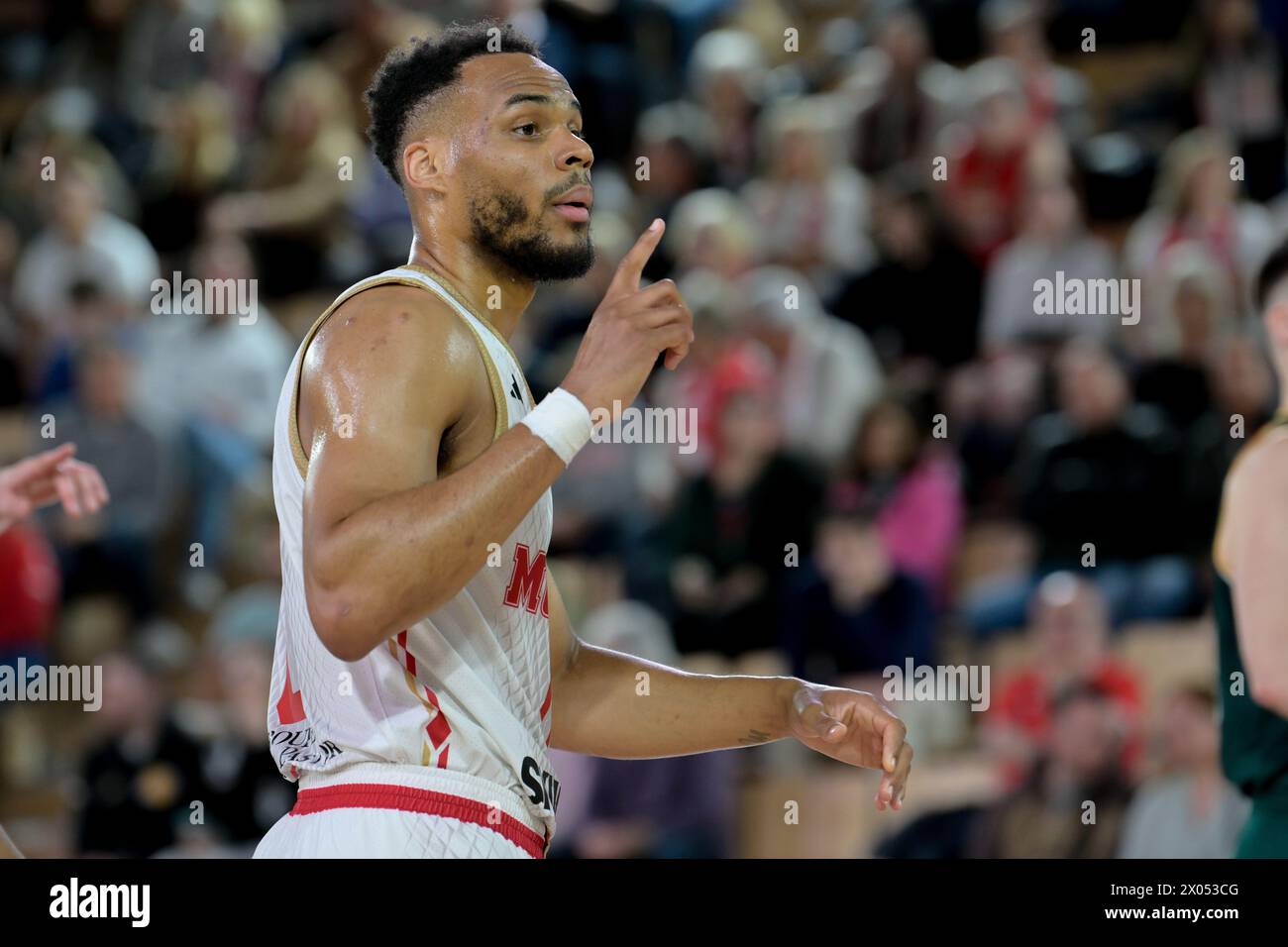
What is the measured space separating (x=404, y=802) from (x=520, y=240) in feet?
3.22

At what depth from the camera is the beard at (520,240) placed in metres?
3.21

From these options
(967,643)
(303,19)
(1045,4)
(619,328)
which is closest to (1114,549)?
(967,643)

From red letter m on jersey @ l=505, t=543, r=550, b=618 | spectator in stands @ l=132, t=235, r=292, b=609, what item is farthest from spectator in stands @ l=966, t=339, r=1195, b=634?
red letter m on jersey @ l=505, t=543, r=550, b=618

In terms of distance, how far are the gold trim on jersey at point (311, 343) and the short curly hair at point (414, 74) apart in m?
0.44

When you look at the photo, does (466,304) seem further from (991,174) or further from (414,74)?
(991,174)

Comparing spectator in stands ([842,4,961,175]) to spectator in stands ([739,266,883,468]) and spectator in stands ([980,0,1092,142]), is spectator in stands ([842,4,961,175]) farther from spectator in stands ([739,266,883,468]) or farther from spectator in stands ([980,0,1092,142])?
spectator in stands ([739,266,883,468])

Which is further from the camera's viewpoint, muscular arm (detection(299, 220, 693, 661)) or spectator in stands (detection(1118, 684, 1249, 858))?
spectator in stands (detection(1118, 684, 1249, 858))

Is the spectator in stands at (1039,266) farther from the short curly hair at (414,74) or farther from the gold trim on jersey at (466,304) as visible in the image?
the gold trim on jersey at (466,304)

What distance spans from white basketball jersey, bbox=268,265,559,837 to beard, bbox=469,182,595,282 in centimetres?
14

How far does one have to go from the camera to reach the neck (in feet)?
10.7

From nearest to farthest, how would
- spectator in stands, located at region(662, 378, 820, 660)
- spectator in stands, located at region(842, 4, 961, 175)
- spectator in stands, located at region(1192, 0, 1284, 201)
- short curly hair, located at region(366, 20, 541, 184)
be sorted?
short curly hair, located at region(366, 20, 541, 184) < spectator in stands, located at region(662, 378, 820, 660) < spectator in stands, located at region(1192, 0, 1284, 201) < spectator in stands, located at region(842, 4, 961, 175)

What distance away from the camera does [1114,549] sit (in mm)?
7078
